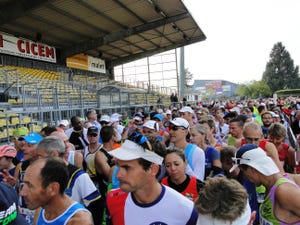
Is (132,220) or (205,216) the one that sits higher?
(205,216)

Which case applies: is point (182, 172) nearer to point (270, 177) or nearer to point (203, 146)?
point (270, 177)

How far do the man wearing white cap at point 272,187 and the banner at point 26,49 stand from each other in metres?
17.9

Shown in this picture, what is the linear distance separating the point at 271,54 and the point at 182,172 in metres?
85.0

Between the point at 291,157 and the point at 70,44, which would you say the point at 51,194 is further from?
the point at 70,44

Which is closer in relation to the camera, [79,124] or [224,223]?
[224,223]

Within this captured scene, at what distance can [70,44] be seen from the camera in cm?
2259

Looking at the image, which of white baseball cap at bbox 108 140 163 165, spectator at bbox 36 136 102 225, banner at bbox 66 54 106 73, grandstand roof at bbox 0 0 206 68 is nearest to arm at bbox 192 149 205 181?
spectator at bbox 36 136 102 225

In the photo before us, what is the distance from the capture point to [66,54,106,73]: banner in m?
23.6

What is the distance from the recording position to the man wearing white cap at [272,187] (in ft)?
6.49

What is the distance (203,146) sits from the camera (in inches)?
150

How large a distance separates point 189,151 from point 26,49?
18.3 meters

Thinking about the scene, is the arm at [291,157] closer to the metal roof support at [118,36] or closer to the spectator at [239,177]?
the spectator at [239,177]

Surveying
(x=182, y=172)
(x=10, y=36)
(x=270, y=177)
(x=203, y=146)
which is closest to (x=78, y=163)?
(x=182, y=172)

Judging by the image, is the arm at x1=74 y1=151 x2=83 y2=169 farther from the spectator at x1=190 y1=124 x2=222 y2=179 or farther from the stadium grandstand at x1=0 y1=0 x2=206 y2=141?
the stadium grandstand at x1=0 y1=0 x2=206 y2=141
